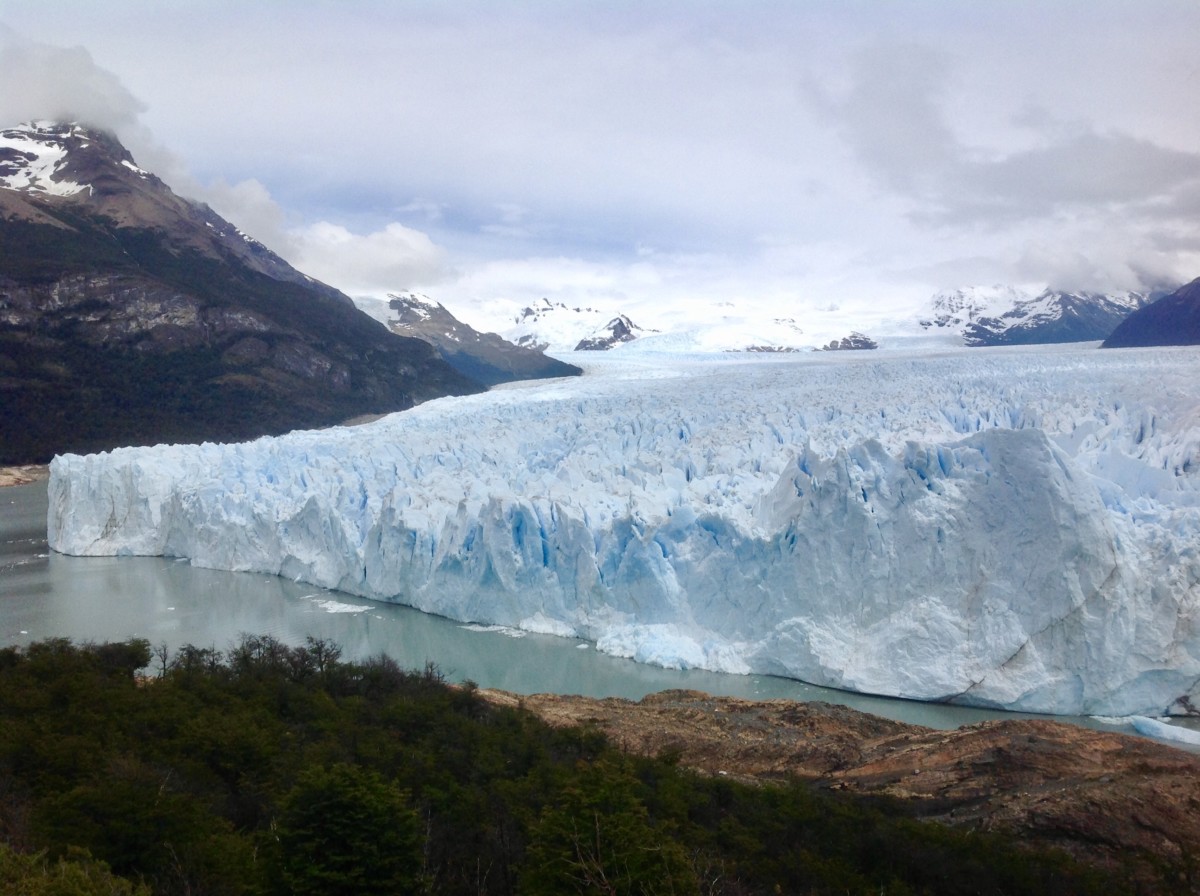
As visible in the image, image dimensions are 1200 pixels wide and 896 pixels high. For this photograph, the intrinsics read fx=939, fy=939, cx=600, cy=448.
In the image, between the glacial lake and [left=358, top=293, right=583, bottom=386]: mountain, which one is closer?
the glacial lake

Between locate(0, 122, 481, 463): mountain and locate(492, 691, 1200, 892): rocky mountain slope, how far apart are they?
1251 inches

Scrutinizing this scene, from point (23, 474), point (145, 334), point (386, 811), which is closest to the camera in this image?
point (386, 811)

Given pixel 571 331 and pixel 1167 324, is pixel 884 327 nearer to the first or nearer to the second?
pixel 1167 324

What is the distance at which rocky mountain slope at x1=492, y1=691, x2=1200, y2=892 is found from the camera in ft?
20.9

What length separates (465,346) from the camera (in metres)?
75.9

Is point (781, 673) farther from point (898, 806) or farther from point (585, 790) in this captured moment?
point (585, 790)

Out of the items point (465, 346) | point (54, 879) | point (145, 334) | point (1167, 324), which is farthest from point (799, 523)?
point (465, 346)

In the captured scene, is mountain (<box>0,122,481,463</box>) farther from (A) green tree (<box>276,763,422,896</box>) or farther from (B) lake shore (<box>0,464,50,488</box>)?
(A) green tree (<box>276,763,422,896</box>)

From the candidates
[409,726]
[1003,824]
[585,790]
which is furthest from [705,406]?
[585,790]

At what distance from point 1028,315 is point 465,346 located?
41903 millimetres

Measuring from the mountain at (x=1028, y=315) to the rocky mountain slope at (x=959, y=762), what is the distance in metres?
47.4

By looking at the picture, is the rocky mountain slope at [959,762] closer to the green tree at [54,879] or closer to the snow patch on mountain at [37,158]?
the green tree at [54,879]

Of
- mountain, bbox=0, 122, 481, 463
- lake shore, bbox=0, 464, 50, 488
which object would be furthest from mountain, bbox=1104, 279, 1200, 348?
lake shore, bbox=0, 464, 50, 488

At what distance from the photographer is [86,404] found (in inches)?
1481
